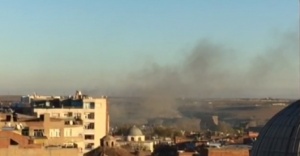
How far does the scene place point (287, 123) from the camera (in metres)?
30.9

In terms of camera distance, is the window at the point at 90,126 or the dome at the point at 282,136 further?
the window at the point at 90,126

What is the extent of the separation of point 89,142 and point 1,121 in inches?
569

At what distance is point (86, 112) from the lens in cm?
7706

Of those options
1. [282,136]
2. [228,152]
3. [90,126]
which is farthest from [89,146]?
[282,136]

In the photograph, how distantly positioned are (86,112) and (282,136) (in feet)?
156

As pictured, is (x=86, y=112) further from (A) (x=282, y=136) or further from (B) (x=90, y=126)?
(A) (x=282, y=136)

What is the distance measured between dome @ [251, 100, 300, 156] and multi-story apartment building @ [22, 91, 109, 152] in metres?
42.7

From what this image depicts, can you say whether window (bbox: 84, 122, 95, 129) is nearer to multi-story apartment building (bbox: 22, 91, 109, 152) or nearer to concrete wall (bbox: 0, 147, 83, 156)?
multi-story apartment building (bbox: 22, 91, 109, 152)

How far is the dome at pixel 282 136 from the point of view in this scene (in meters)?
30.0

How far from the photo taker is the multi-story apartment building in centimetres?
7544

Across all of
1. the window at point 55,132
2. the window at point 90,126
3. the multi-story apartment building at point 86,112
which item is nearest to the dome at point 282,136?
the window at point 55,132

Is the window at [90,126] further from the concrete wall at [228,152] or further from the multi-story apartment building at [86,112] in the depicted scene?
the concrete wall at [228,152]

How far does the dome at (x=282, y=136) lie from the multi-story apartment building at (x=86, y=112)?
42692mm

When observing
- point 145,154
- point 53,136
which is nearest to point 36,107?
point 145,154
